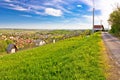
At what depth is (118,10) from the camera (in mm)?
69625

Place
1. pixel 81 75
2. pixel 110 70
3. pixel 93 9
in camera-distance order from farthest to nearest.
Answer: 1. pixel 93 9
2. pixel 110 70
3. pixel 81 75

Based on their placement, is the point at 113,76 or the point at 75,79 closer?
the point at 75,79

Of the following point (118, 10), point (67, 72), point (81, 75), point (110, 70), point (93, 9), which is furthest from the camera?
point (118, 10)

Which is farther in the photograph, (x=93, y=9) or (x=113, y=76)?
(x=93, y=9)

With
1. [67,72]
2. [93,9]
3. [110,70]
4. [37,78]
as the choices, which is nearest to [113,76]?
[110,70]

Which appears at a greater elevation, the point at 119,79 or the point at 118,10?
the point at 118,10

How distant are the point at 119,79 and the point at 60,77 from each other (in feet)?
8.81

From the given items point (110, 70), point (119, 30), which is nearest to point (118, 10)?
point (119, 30)

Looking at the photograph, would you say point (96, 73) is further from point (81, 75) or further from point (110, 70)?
point (110, 70)

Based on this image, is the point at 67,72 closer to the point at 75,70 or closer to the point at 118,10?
the point at 75,70

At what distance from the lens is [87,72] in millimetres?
11820

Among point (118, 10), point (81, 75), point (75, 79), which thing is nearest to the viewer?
point (75, 79)

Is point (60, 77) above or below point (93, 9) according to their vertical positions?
below

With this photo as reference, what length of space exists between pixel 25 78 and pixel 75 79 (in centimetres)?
255
